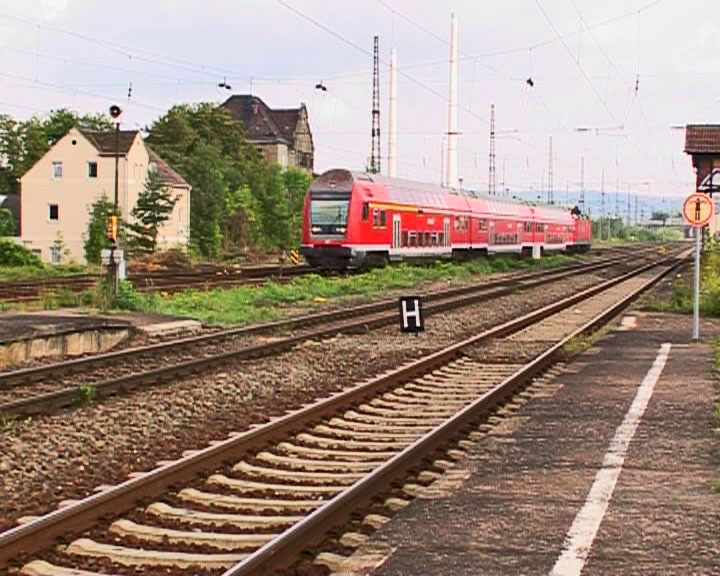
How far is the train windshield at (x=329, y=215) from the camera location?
38.8m

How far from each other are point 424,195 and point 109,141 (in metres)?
36.7

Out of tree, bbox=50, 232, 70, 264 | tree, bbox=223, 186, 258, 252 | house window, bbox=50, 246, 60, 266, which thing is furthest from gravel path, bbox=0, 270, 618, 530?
tree, bbox=223, 186, 258, 252

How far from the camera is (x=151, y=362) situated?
1650 cm

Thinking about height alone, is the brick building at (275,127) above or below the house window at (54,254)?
above

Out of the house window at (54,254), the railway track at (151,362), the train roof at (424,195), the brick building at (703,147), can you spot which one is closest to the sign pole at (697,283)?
the railway track at (151,362)

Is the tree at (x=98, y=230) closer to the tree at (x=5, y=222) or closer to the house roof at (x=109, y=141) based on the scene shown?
the tree at (x=5, y=222)

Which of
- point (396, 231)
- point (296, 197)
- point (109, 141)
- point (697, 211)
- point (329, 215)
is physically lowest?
point (396, 231)

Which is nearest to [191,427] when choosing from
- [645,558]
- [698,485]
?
[698,485]

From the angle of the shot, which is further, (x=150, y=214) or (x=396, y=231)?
(x=150, y=214)

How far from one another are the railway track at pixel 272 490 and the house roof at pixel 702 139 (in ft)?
126

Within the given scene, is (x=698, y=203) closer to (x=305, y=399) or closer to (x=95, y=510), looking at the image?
(x=305, y=399)

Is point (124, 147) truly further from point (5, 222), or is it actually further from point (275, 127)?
point (275, 127)

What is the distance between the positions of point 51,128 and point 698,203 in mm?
93025

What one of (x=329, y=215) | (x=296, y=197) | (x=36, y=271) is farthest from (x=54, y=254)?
(x=329, y=215)
